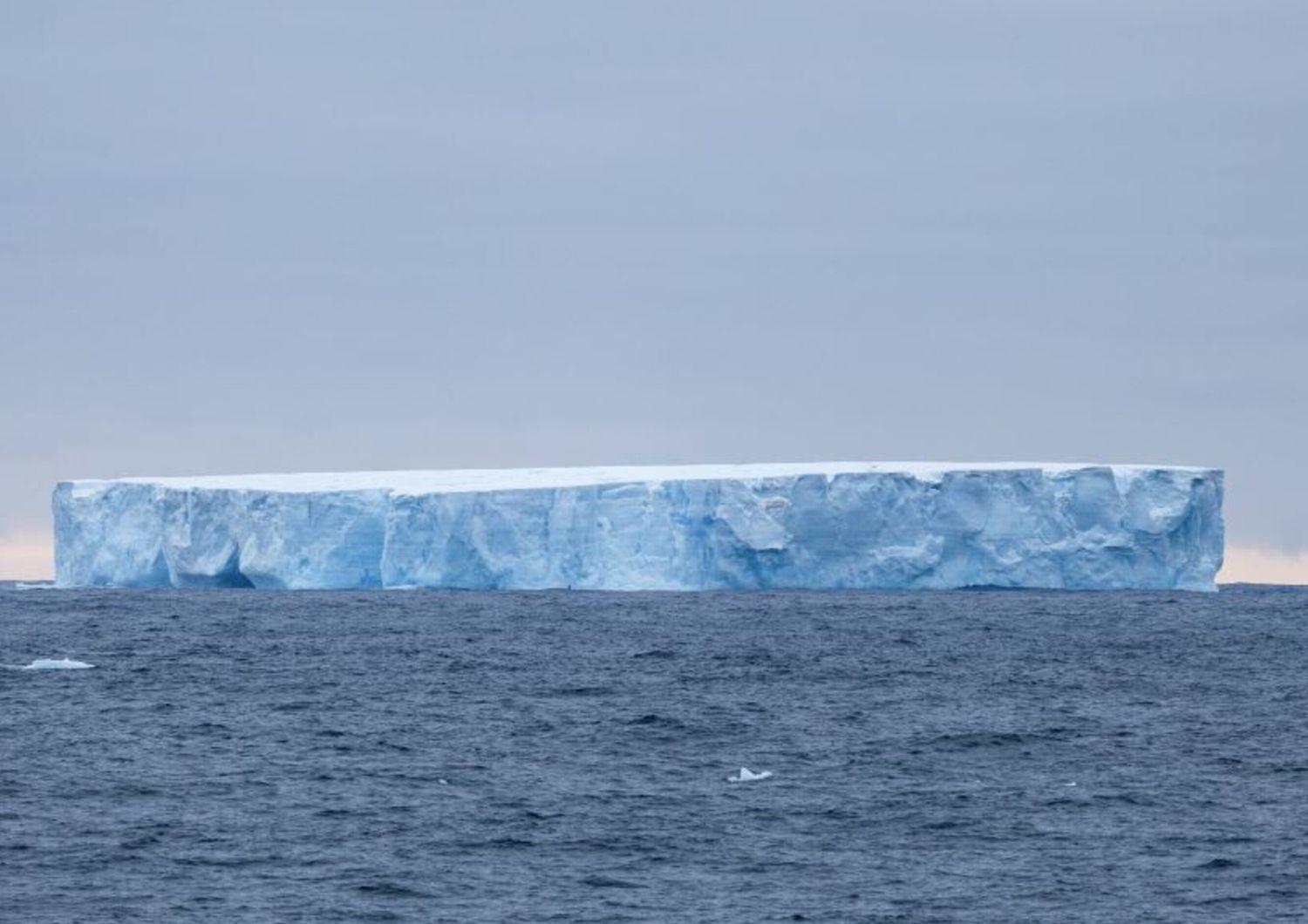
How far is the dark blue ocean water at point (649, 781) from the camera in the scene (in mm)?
14062

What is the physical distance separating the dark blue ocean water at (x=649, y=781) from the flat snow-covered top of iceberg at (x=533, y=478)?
17.0 ft

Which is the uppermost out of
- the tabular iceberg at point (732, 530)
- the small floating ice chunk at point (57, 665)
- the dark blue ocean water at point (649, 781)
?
the tabular iceberg at point (732, 530)

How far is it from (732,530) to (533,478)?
19.5ft

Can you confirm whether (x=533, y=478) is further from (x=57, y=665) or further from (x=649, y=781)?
(x=649, y=781)

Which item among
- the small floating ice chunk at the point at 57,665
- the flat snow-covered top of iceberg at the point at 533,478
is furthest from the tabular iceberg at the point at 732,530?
the small floating ice chunk at the point at 57,665

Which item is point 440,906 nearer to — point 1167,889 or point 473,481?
point 1167,889

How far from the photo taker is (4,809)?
16.7 meters

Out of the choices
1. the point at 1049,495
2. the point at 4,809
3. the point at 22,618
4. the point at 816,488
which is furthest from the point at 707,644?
the point at 4,809

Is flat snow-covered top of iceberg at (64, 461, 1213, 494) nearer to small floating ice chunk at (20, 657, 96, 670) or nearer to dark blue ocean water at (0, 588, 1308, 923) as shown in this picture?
dark blue ocean water at (0, 588, 1308, 923)

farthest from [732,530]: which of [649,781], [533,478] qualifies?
[649,781]

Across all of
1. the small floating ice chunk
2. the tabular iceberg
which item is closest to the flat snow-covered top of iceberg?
the tabular iceberg

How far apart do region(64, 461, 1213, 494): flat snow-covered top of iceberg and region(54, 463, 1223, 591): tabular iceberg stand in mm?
146

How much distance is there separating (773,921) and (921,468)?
2868 centimetres

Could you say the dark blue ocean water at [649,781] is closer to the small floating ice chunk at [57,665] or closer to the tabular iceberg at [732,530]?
the small floating ice chunk at [57,665]
